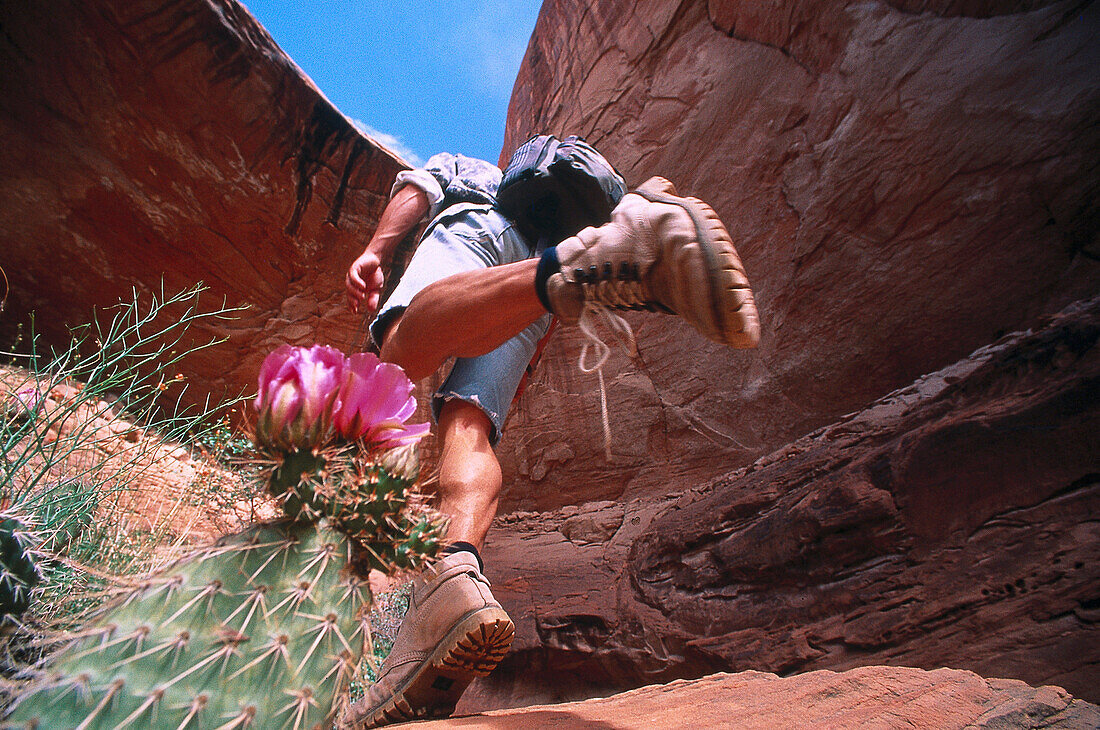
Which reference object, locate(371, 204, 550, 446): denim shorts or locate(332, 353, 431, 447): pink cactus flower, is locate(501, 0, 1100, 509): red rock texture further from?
locate(332, 353, 431, 447): pink cactus flower

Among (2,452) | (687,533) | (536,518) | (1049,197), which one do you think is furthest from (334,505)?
(536,518)

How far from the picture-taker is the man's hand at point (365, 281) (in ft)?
5.27

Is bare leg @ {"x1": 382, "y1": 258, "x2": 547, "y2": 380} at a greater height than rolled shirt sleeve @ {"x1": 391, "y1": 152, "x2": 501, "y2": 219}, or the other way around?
rolled shirt sleeve @ {"x1": 391, "y1": 152, "x2": 501, "y2": 219}

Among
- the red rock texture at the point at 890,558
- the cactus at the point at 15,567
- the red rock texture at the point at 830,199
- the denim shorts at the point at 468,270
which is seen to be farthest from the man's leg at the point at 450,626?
the red rock texture at the point at 830,199

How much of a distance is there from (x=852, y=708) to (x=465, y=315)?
1.05 m

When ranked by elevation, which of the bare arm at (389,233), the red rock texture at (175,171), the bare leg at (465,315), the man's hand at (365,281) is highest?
the red rock texture at (175,171)

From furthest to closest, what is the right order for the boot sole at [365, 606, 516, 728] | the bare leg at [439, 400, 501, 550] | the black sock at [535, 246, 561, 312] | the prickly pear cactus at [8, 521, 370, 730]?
the bare leg at [439, 400, 501, 550] → the black sock at [535, 246, 561, 312] → the boot sole at [365, 606, 516, 728] → the prickly pear cactus at [8, 521, 370, 730]

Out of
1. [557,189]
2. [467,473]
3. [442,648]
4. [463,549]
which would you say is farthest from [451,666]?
[557,189]

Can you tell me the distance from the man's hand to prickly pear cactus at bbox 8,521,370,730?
115 centimetres

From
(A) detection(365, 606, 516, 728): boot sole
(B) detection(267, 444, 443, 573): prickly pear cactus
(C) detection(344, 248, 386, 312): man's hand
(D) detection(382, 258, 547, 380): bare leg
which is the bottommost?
(A) detection(365, 606, 516, 728): boot sole

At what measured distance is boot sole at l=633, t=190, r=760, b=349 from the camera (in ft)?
3.43

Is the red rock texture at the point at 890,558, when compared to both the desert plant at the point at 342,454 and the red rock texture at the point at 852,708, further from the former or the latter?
the desert plant at the point at 342,454

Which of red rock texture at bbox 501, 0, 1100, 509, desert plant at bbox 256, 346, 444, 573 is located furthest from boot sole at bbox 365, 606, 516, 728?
red rock texture at bbox 501, 0, 1100, 509

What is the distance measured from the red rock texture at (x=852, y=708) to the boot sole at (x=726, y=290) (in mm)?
671
